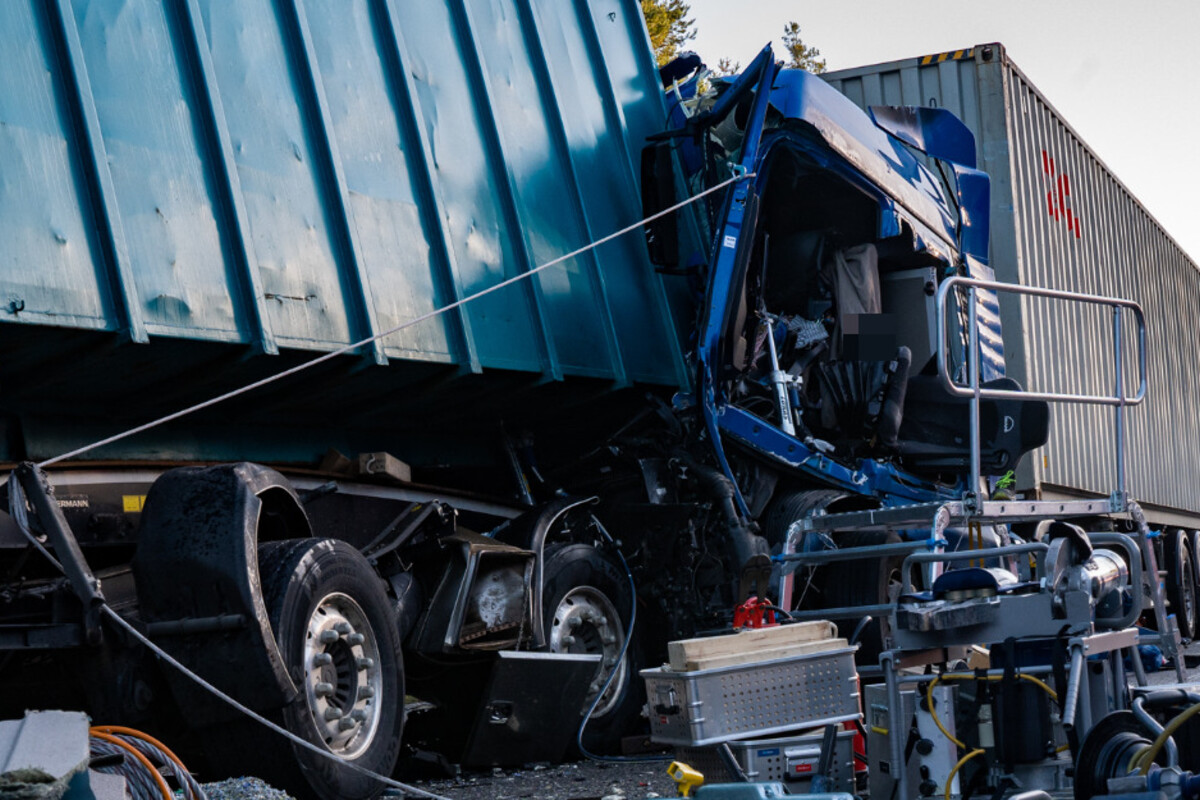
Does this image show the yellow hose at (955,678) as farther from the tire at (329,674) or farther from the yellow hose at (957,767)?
the tire at (329,674)

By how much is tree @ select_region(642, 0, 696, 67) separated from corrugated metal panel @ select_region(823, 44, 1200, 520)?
34.9ft

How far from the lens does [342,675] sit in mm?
5691

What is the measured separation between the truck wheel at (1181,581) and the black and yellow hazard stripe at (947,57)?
19.1ft

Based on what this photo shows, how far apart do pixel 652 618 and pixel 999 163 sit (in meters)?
5.73

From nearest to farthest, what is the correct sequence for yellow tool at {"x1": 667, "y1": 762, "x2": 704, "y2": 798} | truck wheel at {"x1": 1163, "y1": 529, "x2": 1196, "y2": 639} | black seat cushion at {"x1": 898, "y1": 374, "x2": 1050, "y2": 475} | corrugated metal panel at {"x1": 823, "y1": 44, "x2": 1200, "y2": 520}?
yellow tool at {"x1": 667, "y1": 762, "x2": 704, "y2": 798} < black seat cushion at {"x1": 898, "y1": 374, "x2": 1050, "y2": 475} < corrugated metal panel at {"x1": 823, "y1": 44, "x2": 1200, "y2": 520} < truck wheel at {"x1": 1163, "y1": 529, "x2": 1196, "y2": 639}

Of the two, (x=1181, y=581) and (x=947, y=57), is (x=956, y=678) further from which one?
(x=1181, y=581)

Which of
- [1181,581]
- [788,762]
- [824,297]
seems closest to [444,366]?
[788,762]

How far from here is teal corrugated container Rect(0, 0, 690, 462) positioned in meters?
5.12

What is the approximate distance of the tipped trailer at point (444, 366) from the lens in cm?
507

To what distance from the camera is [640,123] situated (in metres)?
8.88

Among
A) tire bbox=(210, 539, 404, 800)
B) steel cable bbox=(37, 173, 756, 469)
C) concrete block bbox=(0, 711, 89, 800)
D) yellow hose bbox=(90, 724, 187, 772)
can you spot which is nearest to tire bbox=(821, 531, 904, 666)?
steel cable bbox=(37, 173, 756, 469)

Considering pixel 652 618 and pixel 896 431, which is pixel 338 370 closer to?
pixel 652 618

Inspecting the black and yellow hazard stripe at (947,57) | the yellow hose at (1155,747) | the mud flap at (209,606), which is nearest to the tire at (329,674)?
the mud flap at (209,606)

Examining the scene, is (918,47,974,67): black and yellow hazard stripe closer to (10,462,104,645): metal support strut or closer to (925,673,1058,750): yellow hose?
(925,673,1058,750): yellow hose
